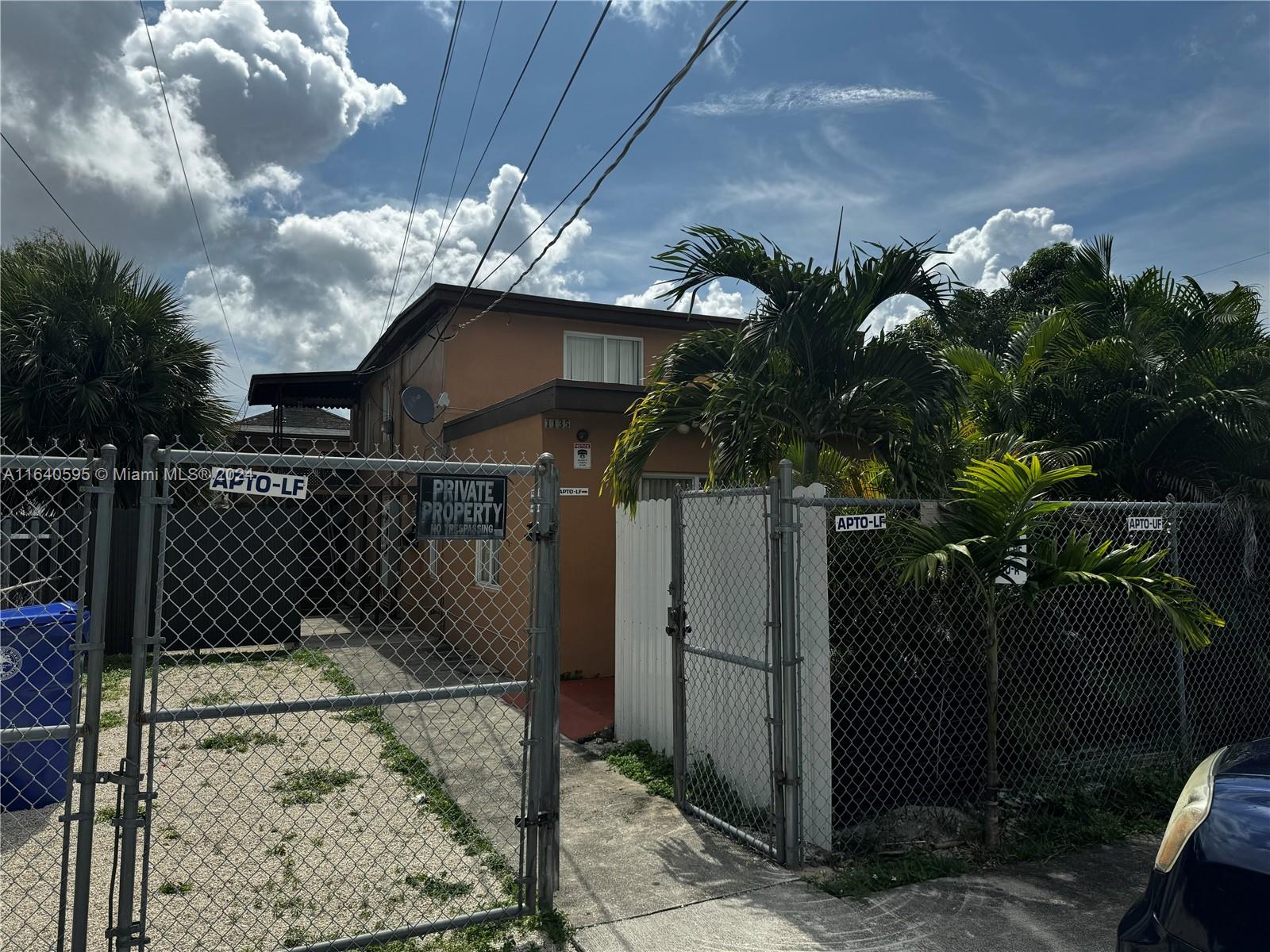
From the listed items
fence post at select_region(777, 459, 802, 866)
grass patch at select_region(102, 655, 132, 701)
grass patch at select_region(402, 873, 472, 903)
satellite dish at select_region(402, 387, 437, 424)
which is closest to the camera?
grass patch at select_region(402, 873, 472, 903)

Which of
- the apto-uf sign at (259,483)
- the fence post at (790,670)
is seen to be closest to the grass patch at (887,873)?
the fence post at (790,670)

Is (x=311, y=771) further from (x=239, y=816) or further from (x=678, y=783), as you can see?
(x=678, y=783)

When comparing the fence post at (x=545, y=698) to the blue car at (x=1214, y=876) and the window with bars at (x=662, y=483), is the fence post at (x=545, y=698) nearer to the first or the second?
the blue car at (x=1214, y=876)

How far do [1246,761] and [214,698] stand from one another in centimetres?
876

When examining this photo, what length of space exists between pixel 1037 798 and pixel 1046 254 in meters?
22.2

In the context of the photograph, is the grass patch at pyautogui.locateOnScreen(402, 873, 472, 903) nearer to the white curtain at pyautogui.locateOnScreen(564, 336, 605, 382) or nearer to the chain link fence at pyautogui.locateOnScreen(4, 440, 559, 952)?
the chain link fence at pyautogui.locateOnScreen(4, 440, 559, 952)

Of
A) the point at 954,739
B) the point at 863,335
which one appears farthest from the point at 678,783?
the point at 863,335

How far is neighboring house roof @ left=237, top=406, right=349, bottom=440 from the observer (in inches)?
973

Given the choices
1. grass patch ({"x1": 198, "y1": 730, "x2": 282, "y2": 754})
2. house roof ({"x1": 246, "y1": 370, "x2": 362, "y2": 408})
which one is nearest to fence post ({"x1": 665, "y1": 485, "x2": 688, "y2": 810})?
grass patch ({"x1": 198, "y1": 730, "x2": 282, "y2": 754})

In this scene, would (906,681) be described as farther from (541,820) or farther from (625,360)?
(625,360)

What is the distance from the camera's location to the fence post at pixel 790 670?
15.4 feet

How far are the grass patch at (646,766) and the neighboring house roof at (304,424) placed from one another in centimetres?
1798

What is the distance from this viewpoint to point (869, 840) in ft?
16.3

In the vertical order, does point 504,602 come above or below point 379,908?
above
